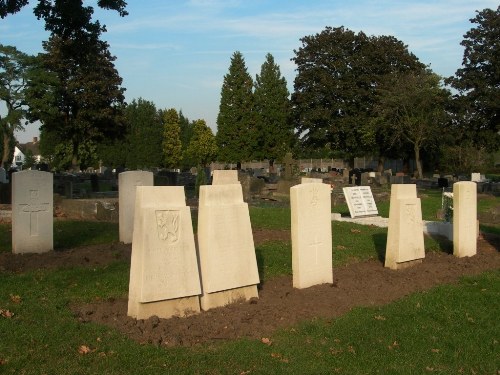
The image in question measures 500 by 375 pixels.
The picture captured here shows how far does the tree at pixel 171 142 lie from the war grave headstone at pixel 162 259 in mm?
80765

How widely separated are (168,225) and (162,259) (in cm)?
38

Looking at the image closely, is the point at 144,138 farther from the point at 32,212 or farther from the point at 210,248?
the point at 210,248

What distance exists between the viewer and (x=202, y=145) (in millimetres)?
84125

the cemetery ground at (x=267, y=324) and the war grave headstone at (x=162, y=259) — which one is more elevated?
the war grave headstone at (x=162, y=259)

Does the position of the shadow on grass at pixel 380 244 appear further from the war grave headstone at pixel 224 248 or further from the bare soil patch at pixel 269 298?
the war grave headstone at pixel 224 248

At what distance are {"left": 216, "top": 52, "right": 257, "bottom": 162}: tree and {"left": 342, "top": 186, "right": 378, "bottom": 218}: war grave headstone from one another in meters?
52.1

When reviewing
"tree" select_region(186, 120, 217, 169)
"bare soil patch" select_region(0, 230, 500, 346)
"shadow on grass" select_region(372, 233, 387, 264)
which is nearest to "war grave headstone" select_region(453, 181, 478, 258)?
"bare soil patch" select_region(0, 230, 500, 346)

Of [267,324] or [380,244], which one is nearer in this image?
[267,324]

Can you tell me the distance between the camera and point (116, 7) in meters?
16.8

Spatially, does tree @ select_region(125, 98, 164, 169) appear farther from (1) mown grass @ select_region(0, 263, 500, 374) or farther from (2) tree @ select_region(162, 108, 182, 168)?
(1) mown grass @ select_region(0, 263, 500, 374)

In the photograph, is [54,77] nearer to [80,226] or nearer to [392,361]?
[80,226]

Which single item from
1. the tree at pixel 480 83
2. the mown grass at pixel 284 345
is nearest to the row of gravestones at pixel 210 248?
the mown grass at pixel 284 345

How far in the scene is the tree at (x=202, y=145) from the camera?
276ft

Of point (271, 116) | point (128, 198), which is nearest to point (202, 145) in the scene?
point (271, 116)
